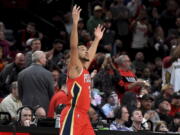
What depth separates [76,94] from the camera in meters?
10.7

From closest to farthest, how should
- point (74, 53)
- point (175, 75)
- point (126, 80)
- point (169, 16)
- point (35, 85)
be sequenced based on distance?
1. point (74, 53)
2. point (35, 85)
3. point (126, 80)
4. point (175, 75)
5. point (169, 16)

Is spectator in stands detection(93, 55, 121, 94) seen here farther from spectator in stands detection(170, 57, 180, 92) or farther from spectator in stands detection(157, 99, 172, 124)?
spectator in stands detection(170, 57, 180, 92)

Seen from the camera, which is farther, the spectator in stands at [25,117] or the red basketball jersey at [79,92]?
the spectator in stands at [25,117]

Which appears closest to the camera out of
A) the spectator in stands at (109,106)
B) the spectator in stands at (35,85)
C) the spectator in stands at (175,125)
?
the spectator in stands at (35,85)

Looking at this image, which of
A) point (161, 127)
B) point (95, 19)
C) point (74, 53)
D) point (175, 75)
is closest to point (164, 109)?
point (175, 75)

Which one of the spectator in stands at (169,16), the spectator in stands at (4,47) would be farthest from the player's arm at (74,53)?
the spectator in stands at (169,16)

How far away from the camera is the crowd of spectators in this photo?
1307 cm

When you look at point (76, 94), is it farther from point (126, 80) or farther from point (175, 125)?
point (126, 80)

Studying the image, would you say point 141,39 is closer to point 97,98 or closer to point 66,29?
point 66,29

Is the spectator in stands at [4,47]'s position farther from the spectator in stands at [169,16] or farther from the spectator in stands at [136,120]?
the spectator in stands at [169,16]

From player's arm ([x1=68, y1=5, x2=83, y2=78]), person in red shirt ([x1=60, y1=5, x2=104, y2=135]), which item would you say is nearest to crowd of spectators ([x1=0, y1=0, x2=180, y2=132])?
person in red shirt ([x1=60, y1=5, x2=104, y2=135])

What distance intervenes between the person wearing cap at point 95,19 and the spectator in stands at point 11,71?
4632 millimetres

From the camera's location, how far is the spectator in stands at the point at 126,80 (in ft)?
46.9

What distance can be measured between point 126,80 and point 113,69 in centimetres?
40
